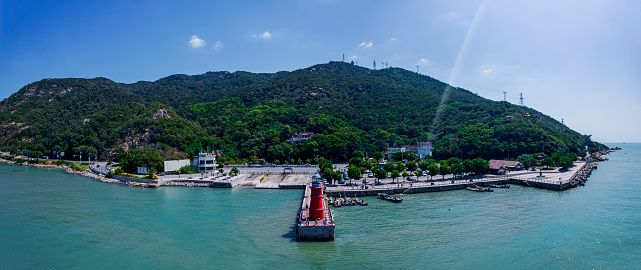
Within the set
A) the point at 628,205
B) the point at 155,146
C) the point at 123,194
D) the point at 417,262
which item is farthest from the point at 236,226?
the point at 155,146

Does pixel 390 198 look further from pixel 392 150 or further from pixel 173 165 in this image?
pixel 392 150

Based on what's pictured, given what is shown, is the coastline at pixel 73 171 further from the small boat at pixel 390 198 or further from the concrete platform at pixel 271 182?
the small boat at pixel 390 198

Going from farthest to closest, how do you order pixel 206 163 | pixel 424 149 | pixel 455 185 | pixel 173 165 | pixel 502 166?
1. pixel 424 149
2. pixel 206 163
3. pixel 173 165
4. pixel 502 166
5. pixel 455 185

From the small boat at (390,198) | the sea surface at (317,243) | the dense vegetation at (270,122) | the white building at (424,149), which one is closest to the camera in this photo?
the sea surface at (317,243)

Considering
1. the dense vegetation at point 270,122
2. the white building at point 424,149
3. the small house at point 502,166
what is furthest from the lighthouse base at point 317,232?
the white building at point 424,149

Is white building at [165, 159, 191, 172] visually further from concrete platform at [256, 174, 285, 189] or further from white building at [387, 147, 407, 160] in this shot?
white building at [387, 147, 407, 160]

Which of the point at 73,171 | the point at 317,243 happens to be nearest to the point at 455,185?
the point at 317,243
